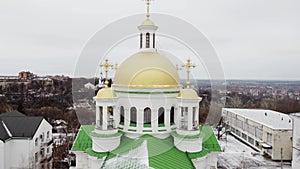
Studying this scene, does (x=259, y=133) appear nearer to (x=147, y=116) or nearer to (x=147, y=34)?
(x=147, y=116)

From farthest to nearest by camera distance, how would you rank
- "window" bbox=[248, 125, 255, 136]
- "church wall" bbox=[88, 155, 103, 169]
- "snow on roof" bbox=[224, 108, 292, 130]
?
1. "window" bbox=[248, 125, 255, 136]
2. "snow on roof" bbox=[224, 108, 292, 130]
3. "church wall" bbox=[88, 155, 103, 169]

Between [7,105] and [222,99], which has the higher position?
[222,99]

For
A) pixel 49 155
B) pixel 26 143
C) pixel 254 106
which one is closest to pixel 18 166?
pixel 26 143

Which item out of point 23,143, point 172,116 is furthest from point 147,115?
point 23,143

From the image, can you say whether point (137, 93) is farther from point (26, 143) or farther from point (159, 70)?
point (26, 143)

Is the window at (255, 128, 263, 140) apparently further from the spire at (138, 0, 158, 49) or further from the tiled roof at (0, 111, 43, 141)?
the tiled roof at (0, 111, 43, 141)

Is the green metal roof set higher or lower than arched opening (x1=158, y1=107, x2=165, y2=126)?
lower

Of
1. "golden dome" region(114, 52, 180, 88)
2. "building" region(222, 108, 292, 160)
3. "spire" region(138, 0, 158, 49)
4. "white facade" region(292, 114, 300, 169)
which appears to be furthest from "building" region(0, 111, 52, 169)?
"building" region(222, 108, 292, 160)
